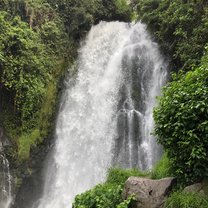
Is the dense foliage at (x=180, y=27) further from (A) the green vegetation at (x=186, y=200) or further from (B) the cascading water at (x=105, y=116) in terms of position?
(A) the green vegetation at (x=186, y=200)

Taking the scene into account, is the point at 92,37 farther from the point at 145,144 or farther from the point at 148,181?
the point at 148,181

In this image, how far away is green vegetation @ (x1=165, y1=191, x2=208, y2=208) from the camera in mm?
5916

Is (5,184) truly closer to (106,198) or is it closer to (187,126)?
(106,198)

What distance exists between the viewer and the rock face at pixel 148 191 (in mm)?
6707

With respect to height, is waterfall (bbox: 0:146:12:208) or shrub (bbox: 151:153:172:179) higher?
waterfall (bbox: 0:146:12:208)

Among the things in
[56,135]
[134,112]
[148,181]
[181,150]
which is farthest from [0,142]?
[181,150]

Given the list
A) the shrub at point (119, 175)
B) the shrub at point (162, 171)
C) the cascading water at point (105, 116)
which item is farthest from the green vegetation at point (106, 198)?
the cascading water at point (105, 116)

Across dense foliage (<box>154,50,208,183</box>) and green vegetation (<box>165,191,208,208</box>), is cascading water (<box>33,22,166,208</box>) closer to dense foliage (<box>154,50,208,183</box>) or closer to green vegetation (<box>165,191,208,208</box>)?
dense foliage (<box>154,50,208,183</box>)

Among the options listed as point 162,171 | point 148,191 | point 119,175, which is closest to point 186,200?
point 148,191

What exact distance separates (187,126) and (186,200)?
1.35 metres

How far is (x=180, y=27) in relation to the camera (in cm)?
1318

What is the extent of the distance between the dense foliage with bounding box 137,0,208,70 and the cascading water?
0.81 metres

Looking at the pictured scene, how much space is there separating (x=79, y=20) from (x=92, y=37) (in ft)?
3.70

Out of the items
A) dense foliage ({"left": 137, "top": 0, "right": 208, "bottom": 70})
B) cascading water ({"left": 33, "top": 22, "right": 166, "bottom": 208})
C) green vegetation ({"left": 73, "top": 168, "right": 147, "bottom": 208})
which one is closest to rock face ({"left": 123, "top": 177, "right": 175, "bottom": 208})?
green vegetation ({"left": 73, "top": 168, "right": 147, "bottom": 208})
